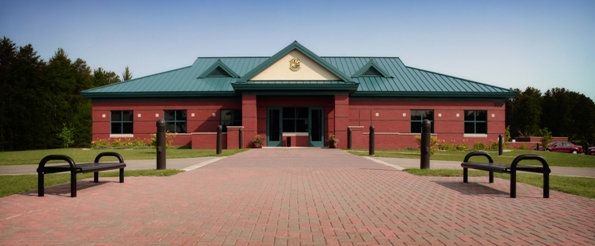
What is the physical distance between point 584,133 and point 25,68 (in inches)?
3169

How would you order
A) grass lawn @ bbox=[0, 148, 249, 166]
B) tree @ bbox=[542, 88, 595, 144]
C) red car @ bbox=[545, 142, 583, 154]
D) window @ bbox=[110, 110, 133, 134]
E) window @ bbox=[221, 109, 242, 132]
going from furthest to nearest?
1. tree @ bbox=[542, 88, 595, 144]
2. red car @ bbox=[545, 142, 583, 154]
3. window @ bbox=[110, 110, 133, 134]
4. window @ bbox=[221, 109, 242, 132]
5. grass lawn @ bbox=[0, 148, 249, 166]

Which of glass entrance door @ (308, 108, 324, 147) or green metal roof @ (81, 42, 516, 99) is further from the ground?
green metal roof @ (81, 42, 516, 99)

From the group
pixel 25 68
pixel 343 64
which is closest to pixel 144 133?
pixel 343 64

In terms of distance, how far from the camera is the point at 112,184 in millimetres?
Result: 9531

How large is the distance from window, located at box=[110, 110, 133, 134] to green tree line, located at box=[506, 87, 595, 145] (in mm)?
63345

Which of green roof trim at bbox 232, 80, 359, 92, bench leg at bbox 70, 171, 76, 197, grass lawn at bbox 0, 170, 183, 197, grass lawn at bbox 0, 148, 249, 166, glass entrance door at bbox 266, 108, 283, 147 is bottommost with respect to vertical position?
grass lawn at bbox 0, 148, 249, 166

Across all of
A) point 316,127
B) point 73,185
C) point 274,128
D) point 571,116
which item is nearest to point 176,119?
point 274,128

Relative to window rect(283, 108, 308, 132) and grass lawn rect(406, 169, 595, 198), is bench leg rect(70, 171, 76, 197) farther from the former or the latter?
window rect(283, 108, 308, 132)

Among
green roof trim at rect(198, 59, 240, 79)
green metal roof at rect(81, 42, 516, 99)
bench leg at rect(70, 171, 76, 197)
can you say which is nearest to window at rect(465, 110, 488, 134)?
green metal roof at rect(81, 42, 516, 99)

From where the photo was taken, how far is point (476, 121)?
3194 centimetres

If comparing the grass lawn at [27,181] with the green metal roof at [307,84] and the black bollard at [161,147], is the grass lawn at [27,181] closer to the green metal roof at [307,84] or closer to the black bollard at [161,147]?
the black bollard at [161,147]

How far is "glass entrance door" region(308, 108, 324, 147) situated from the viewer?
30.0 meters

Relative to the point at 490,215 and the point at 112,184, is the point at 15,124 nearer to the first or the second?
the point at 112,184

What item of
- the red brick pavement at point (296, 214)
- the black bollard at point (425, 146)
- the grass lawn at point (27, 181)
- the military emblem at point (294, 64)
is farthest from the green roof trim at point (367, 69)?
the red brick pavement at point (296, 214)
